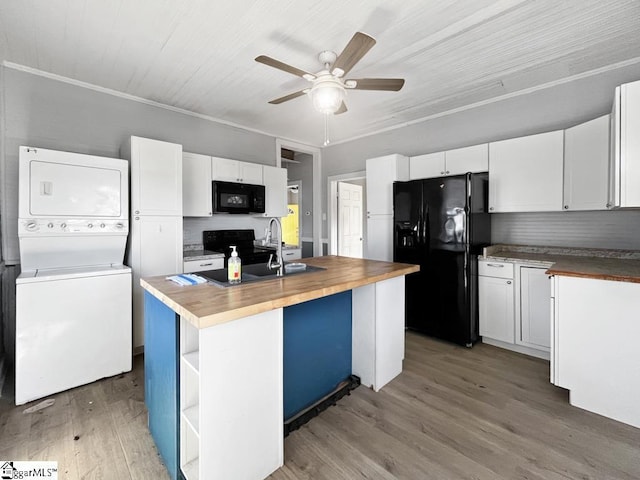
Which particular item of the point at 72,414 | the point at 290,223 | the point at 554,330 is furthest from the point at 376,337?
the point at 290,223

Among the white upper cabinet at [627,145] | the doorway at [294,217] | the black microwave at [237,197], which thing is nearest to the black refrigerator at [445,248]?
the white upper cabinet at [627,145]

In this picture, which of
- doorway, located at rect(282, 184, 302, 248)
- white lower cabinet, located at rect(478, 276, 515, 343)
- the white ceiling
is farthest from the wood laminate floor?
doorway, located at rect(282, 184, 302, 248)

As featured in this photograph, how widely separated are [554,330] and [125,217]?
3.65 meters

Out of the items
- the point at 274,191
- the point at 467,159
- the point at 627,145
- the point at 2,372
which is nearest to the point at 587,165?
the point at 627,145

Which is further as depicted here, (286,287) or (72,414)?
(72,414)

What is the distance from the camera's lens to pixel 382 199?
154 inches

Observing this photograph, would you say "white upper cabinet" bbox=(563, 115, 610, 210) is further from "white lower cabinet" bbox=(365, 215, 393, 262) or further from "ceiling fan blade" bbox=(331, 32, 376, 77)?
"ceiling fan blade" bbox=(331, 32, 376, 77)

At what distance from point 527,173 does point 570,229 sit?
0.72 metres

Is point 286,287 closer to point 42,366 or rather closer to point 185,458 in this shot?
point 185,458

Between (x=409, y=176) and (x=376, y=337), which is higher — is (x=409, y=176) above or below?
Result: above

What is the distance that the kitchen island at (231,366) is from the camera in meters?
1.28

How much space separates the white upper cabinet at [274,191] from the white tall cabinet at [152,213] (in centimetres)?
135

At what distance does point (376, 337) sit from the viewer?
7.44 ft

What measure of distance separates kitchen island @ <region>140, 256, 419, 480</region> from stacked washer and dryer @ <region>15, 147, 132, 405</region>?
0.95 m
